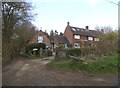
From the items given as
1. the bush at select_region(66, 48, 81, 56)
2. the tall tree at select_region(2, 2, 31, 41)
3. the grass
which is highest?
the tall tree at select_region(2, 2, 31, 41)

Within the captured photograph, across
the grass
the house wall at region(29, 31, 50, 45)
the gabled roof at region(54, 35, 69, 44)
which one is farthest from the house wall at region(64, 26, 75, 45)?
the grass

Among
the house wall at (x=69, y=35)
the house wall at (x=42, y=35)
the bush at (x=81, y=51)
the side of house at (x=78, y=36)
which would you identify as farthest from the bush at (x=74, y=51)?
the house wall at (x=69, y=35)

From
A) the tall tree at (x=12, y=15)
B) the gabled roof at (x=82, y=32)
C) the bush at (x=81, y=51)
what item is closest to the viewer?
the bush at (x=81, y=51)

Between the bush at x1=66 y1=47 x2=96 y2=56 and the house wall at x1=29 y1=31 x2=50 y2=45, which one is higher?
the house wall at x1=29 y1=31 x2=50 y2=45

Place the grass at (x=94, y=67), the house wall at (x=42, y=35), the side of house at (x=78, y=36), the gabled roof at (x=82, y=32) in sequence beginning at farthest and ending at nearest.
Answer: the gabled roof at (x=82, y=32) → the side of house at (x=78, y=36) → the house wall at (x=42, y=35) → the grass at (x=94, y=67)

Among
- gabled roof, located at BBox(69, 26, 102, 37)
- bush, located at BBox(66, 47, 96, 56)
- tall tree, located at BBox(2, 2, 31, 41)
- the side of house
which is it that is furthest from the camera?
gabled roof, located at BBox(69, 26, 102, 37)

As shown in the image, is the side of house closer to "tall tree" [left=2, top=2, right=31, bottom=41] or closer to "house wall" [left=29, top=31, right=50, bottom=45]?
"house wall" [left=29, top=31, right=50, bottom=45]

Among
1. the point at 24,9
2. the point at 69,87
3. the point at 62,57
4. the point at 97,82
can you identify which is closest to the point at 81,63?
the point at 97,82

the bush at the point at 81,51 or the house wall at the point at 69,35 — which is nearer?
the bush at the point at 81,51

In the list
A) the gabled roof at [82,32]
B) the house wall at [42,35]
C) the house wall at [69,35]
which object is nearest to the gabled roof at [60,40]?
the house wall at [69,35]

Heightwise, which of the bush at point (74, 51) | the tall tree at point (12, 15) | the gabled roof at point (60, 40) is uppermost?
the tall tree at point (12, 15)

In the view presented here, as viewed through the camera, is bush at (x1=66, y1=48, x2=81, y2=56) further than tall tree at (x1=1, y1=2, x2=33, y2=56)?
Yes

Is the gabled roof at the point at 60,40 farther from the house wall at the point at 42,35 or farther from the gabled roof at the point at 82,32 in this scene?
the gabled roof at the point at 82,32

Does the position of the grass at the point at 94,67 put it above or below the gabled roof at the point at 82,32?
below
